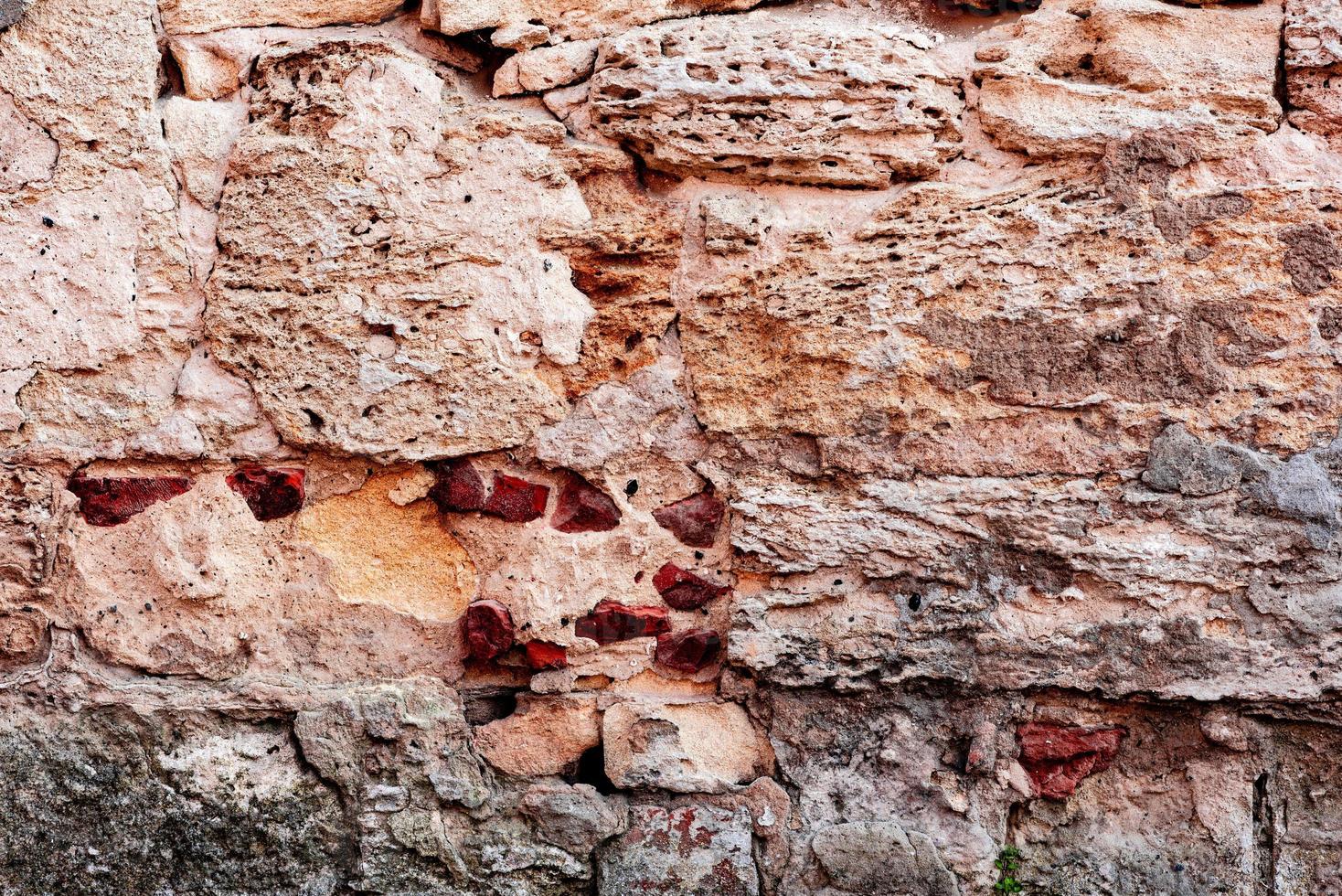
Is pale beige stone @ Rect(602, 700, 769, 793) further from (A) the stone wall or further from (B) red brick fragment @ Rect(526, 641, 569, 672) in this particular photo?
(B) red brick fragment @ Rect(526, 641, 569, 672)

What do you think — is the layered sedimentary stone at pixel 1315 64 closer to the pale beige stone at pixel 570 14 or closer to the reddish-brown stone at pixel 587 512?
the pale beige stone at pixel 570 14

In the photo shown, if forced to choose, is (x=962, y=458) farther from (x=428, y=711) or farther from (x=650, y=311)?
(x=428, y=711)

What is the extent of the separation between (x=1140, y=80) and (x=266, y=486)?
5.36 ft

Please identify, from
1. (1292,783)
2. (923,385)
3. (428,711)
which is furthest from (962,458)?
(428,711)

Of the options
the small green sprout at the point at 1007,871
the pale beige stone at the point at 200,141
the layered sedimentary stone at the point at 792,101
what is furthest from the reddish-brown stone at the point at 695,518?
the pale beige stone at the point at 200,141

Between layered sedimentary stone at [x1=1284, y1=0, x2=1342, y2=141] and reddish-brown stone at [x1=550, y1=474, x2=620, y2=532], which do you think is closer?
layered sedimentary stone at [x1=1284, y1=0, x2=1342, y2=141]

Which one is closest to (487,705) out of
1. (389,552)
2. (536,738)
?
(536,738)

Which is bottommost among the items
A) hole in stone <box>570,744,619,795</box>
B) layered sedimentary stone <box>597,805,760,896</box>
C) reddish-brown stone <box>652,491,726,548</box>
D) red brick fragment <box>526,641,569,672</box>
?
layered sedimentary stone <box>597,805,760,896</box>

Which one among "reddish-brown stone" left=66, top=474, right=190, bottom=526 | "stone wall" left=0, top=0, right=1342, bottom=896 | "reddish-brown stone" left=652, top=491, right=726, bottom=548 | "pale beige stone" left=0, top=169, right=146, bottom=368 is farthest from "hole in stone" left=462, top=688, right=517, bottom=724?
"pale beige stone" left=0, top=169, right=146, bottom=368

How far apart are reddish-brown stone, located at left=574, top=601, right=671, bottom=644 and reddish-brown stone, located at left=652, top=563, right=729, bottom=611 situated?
4cm

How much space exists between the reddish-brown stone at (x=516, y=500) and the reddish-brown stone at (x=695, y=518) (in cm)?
21

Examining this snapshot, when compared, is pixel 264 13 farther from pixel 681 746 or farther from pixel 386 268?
pixel 681 746

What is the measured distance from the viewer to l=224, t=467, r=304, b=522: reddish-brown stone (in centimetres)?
186

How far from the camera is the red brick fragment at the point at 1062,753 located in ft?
5.80
